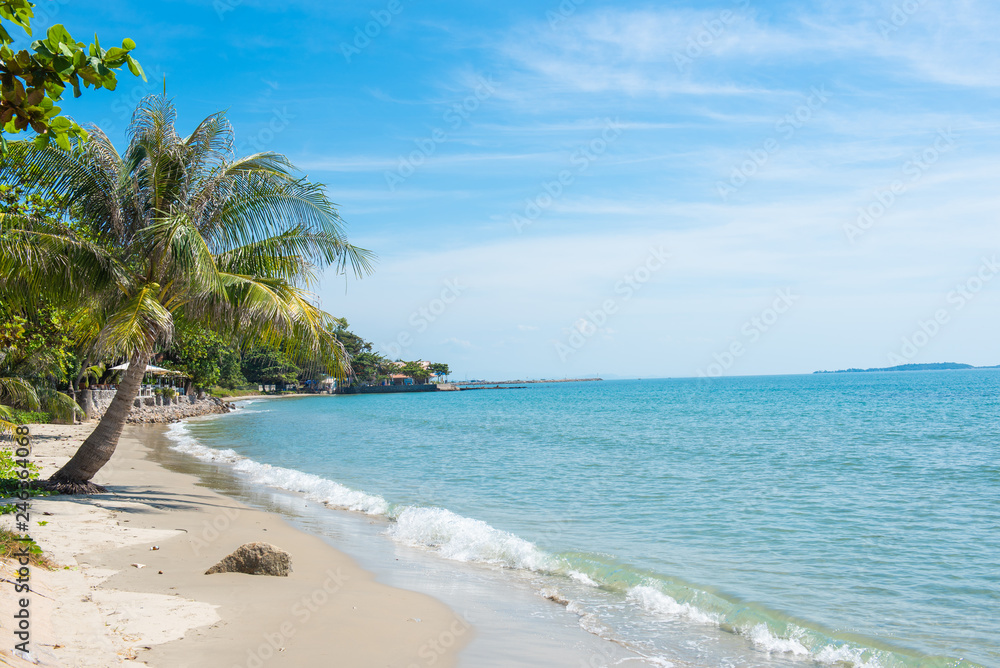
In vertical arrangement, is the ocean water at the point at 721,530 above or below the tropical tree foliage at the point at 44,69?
below

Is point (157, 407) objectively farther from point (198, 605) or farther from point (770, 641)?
point (770, 641)

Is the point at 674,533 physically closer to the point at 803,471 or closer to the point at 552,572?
the point at 552,572

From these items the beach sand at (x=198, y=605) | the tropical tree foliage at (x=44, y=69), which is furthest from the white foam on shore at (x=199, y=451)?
the tropical tree foliage at (x=44, y=69)

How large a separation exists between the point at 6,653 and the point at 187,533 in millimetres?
6537

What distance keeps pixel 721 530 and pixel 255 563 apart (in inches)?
308

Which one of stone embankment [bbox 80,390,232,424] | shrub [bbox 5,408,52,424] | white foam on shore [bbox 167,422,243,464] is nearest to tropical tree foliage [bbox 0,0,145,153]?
white foam on shore [bbox 167,422,243,464]

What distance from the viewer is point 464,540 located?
10938 mm

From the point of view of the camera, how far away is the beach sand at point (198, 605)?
5.28 metres

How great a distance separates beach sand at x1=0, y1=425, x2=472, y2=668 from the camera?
5281mm

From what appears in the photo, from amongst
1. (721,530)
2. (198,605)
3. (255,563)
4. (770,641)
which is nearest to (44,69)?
(198,605)

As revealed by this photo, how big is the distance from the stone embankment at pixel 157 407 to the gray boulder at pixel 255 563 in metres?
28.5

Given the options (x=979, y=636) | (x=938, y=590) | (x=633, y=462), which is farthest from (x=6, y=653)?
(x=633, y=462)

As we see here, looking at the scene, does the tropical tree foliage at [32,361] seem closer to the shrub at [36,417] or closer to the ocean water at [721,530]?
the shrub at [36,417]

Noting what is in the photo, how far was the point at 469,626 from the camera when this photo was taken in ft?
22.1
